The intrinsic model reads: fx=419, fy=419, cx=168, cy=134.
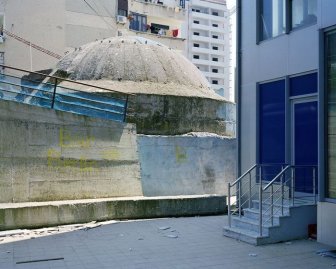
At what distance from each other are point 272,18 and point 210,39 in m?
68.8

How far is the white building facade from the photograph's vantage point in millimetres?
8406

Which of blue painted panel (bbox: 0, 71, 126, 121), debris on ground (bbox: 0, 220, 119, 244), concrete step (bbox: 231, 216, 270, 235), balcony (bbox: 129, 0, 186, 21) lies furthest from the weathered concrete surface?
balcony (bbox: 129, 0, 186, 21)

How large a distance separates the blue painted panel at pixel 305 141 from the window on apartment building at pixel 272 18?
2123mm

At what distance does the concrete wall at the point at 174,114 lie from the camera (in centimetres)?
1583

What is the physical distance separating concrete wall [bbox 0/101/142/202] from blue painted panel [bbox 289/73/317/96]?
203 inches

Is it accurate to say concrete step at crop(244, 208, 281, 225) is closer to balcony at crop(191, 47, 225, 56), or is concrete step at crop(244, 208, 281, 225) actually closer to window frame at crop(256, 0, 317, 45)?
window frame at crop(256, 0, 317, 45)

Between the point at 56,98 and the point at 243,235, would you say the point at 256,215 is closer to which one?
the point at 243,235

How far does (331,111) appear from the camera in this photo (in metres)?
8.34

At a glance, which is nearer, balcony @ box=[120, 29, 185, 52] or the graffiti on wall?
the graffiti on wall

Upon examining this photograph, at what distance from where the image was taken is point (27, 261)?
7.52m

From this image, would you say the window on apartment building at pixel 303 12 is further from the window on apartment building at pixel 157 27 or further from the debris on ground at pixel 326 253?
the window on apartment building at pixel 157 27

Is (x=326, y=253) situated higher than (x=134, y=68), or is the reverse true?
(x=134, y=68)

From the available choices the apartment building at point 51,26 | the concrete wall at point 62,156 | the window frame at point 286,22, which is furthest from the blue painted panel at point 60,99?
the apartment building at point 51,26

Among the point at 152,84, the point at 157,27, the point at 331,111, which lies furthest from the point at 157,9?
the point at 331,111
